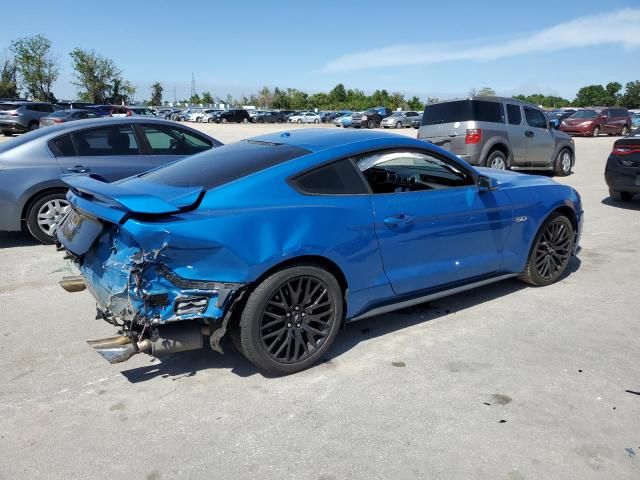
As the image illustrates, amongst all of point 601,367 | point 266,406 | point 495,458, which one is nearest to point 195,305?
point 266,406

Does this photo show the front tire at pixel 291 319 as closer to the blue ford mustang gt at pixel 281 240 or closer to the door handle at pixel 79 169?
the blue ford mustang gt at pixel 281 240

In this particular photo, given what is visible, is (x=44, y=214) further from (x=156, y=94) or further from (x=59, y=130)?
(x=156, y=94)

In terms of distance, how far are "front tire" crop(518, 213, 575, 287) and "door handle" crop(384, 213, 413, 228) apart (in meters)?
1.71

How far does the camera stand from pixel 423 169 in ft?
15.4

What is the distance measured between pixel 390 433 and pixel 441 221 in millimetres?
1779

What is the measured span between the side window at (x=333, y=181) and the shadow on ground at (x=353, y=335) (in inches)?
43.7

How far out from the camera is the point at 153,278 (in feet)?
10.3

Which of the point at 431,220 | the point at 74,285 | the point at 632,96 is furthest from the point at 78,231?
the point at 632,96

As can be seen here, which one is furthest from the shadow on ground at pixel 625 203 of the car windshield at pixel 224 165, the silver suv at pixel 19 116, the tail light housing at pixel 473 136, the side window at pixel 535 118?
the silver suv at pixel 19 116

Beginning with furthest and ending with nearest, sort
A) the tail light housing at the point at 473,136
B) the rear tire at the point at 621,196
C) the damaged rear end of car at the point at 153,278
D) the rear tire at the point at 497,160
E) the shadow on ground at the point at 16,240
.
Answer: the rear tire at the point at 497,160
the tail light housing at the point at 473,136
the rear tire at the point at 621,196
the shadow on ground at the point at 16,240
the damaged rear end of car at the point at 153,278

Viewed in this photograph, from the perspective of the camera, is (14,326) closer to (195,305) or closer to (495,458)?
(195,305)

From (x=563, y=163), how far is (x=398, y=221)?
11525mm

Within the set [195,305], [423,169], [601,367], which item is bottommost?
[601,367]

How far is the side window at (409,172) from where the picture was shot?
13.9 feet
